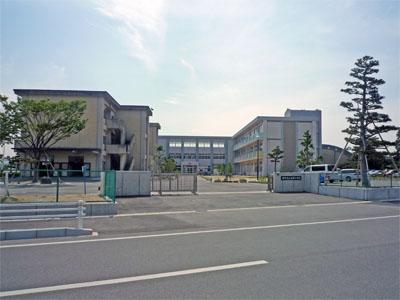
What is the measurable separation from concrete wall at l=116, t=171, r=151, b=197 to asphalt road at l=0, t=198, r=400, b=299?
8.84 m

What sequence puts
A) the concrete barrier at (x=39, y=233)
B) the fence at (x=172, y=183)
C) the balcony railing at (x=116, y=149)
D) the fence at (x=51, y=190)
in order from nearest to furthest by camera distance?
the concrete barrier at (x=39, y=233)
the fence at (x=51, y=190)
the fence at (x=172, y=183)
the balcony railing at (x=116, y=149)

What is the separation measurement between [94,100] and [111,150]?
297 inches

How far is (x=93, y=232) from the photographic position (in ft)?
28.2

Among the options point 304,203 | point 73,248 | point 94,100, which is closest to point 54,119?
point 94,100

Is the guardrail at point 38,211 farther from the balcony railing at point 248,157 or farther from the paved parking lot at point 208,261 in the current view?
the balcony railing at point 248,157

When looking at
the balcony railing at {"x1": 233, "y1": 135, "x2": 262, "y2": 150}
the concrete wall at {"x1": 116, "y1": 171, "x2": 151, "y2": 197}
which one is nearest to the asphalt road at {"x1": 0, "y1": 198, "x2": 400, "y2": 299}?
the concrete wall at {"x1": 116, "y1": 171, "x2": 151, "y2": 197}

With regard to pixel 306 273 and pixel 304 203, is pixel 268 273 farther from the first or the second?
pixel 304 203

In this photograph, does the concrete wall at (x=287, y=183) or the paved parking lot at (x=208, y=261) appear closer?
the paved parking lot at (x=208, y=261)

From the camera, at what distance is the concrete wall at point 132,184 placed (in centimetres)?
1792

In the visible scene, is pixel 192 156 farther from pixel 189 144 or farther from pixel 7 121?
pixel 7 121

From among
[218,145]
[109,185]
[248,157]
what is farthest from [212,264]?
[218,145]

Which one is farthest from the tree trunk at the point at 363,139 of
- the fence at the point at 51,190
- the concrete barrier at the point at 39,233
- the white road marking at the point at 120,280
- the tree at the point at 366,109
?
the concrete barrier at the point at 39,233

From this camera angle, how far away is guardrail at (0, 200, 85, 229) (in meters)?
9.38

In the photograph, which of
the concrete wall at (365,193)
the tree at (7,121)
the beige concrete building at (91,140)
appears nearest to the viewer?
the concrete wall at (365,193)
